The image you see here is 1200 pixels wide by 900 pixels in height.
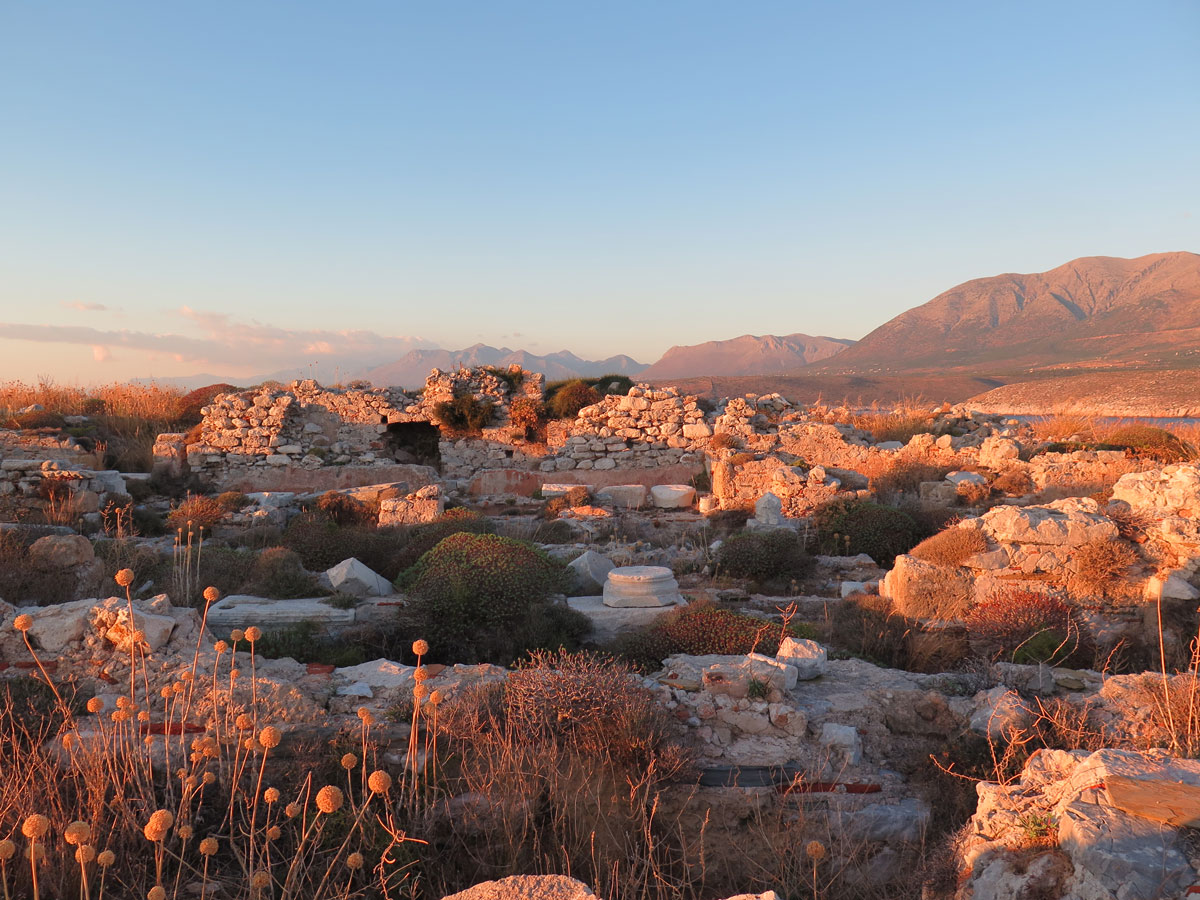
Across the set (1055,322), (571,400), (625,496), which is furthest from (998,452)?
(1055,322)

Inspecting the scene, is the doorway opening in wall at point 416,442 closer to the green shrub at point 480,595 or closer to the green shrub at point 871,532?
the green shrub at point 871,532

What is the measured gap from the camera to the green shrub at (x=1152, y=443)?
13.6 meters

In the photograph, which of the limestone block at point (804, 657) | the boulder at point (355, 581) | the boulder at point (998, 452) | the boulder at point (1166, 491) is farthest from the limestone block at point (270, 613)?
the boulder at point (998, 452)

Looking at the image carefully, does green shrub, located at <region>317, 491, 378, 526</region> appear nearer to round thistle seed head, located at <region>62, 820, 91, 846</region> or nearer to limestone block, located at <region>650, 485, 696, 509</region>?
limestone block, located at <region>650, 485, 696, 509</region>

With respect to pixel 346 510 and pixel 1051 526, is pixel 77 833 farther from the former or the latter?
pixel 346 510

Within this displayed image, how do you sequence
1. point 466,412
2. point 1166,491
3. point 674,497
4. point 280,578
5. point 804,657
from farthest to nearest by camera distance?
point 466,412
point 674,497
point 1166,491
point 280,578
point 804,657

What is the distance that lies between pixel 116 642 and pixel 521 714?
3.16m

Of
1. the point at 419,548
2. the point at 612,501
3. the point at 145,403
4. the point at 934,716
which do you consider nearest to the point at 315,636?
the point at 419,548

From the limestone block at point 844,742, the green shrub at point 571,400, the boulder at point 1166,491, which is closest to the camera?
the limestone block at point 844,742

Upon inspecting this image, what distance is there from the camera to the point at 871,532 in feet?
33.5

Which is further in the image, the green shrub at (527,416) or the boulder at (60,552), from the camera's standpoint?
the green shrub at (527,416)

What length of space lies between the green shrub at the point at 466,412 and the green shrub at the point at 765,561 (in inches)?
385

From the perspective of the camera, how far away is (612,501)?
46.9ft

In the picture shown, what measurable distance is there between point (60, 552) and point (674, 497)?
9.55 meters
